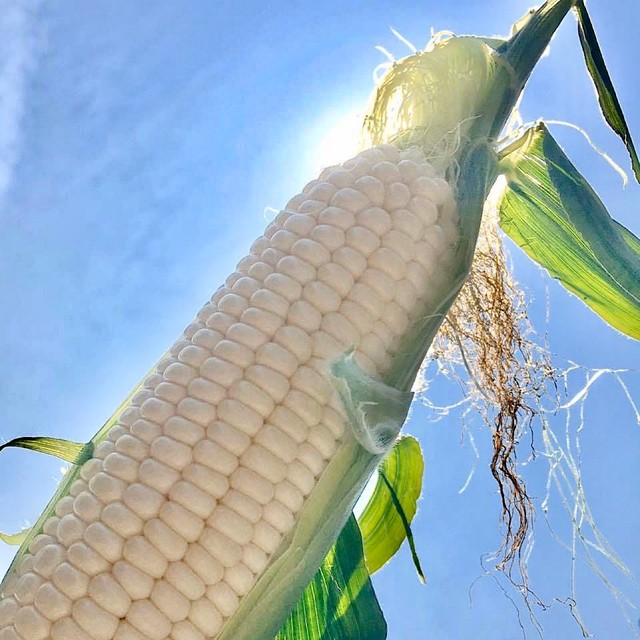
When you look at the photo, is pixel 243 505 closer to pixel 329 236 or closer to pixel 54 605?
pixel 54 605

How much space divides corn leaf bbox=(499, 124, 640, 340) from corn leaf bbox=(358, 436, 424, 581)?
1.76ft

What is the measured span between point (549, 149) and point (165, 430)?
3.32ft

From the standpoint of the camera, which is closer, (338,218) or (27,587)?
(27,587)

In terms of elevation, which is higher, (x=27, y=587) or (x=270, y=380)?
(x=270, y=380)

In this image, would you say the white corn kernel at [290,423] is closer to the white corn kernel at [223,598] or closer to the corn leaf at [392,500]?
the white corn kernel at [223,598]

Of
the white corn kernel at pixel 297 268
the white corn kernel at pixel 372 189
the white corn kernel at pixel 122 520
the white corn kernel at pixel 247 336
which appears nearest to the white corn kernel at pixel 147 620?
the white corn kernel at pixel 122 520

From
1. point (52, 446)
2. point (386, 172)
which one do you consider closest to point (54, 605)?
point (52, 446)

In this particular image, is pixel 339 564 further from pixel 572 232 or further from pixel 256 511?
pixel 572 232

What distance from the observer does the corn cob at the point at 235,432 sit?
3.74 feet

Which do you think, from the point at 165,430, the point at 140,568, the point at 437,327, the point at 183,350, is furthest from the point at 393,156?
the point at 140,568

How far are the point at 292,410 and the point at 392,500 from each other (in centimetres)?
73

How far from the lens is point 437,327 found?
1.39m

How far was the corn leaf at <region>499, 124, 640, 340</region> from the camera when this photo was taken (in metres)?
1.63

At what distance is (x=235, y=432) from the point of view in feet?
3.97
